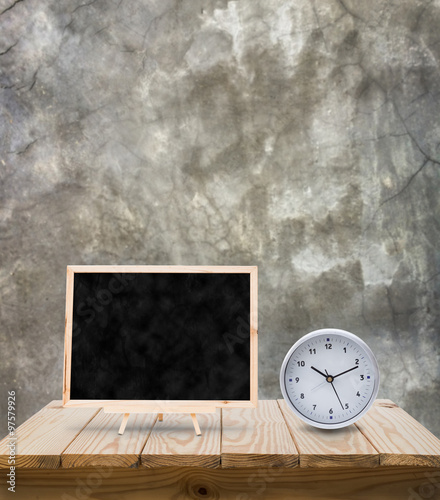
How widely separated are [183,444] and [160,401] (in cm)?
16

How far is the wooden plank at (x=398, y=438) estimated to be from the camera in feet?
4.66

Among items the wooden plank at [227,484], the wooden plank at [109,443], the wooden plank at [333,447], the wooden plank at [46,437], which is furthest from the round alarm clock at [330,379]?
the wooden plank at [46,437]

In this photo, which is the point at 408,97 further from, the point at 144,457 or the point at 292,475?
the point at 144,457

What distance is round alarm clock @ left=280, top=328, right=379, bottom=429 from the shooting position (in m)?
1.63

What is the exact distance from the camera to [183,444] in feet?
4.94

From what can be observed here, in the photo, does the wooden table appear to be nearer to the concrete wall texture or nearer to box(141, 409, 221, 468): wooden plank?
box(141, 409, 221, 468): wooden plank

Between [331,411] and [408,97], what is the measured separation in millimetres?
1476

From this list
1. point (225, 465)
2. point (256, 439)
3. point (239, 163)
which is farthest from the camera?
point (239, 163)

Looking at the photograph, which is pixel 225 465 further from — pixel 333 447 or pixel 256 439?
pixel 333 447

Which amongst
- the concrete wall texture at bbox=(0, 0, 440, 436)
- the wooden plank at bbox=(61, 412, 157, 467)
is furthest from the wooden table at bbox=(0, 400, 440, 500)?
the concrete wall texture at bbox=(0, 0, 440, 436)

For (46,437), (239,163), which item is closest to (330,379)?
(46,437)

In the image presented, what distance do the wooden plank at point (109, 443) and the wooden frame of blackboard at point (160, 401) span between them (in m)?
0.07

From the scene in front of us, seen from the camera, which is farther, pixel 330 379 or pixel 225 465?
pixel 330 379

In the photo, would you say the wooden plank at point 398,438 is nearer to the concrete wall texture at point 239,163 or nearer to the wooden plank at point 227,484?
the wooden plank at point 227,484
